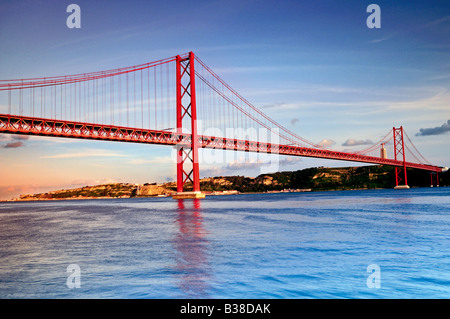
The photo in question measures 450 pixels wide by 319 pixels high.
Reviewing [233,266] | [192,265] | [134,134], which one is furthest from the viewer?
[134,134]

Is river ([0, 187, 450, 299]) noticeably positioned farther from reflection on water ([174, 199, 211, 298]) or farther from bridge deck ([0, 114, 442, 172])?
bridge deck ([0, 114, 442, 172])

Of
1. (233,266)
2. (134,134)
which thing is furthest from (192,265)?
(134,134)

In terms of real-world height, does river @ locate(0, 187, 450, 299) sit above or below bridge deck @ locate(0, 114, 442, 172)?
below

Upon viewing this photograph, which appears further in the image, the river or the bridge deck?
the bridge deck

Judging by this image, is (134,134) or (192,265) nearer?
(192,265)

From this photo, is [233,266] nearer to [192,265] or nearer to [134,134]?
[192,265]

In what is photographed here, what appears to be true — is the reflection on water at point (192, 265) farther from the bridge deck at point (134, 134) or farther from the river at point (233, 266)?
the bridge deck at point (134, 134)

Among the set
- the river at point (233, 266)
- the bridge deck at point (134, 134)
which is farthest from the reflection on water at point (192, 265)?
the bridge deck at point (134, 134)

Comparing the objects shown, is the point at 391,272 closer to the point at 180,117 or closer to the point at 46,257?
the point at 46,257

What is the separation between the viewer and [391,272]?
8820 millimetres

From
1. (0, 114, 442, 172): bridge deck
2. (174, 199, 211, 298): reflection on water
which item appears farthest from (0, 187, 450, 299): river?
A: (0, 114, 442, 172): bridge deck
